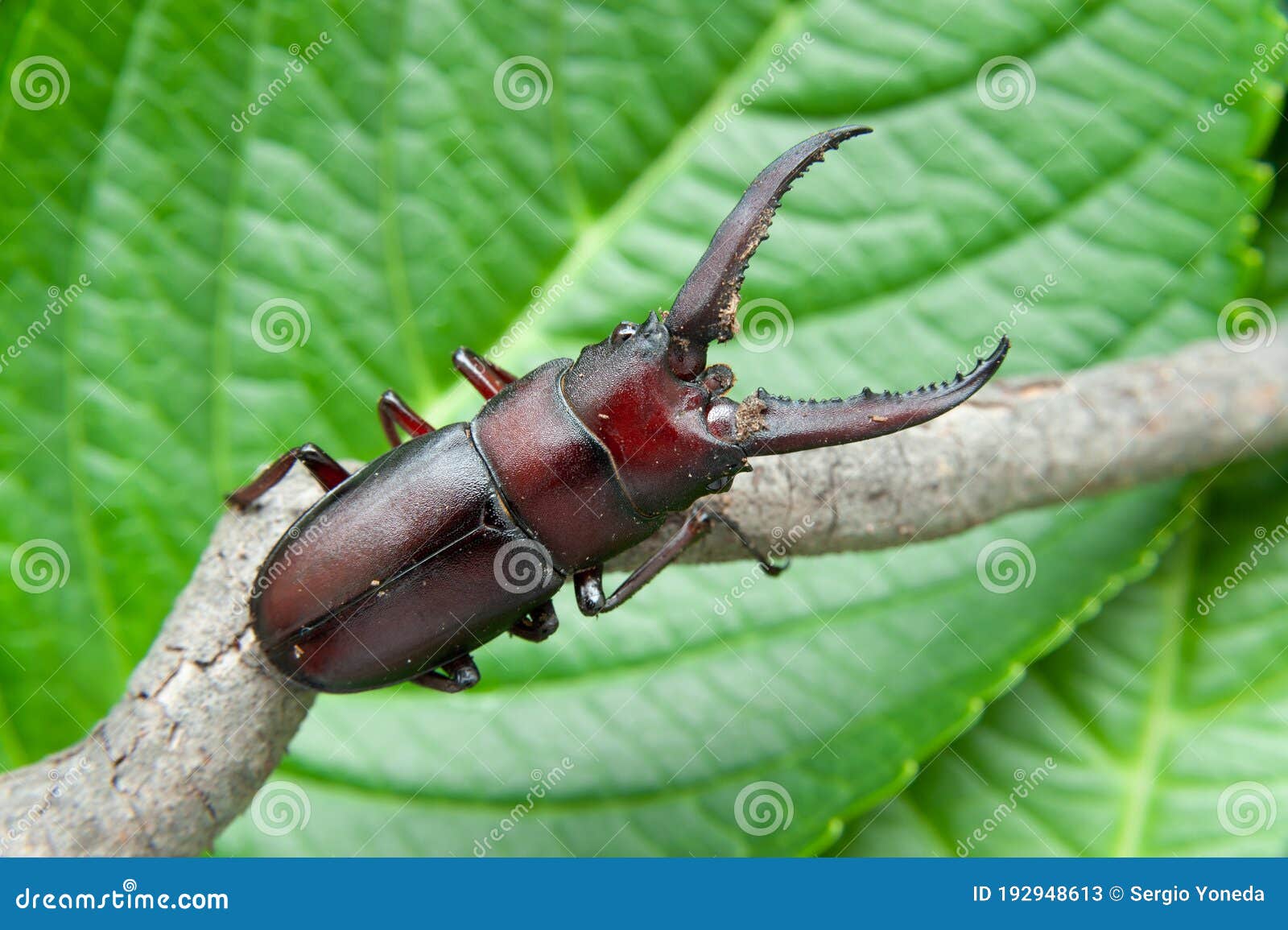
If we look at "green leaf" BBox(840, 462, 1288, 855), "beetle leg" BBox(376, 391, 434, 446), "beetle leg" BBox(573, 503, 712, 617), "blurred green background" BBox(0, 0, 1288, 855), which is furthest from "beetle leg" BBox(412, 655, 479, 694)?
"green leaf" BBox(840, 462, 1288, 855)

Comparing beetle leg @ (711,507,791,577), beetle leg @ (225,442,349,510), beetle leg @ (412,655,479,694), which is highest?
beetle leg @ (711,507,791,577)

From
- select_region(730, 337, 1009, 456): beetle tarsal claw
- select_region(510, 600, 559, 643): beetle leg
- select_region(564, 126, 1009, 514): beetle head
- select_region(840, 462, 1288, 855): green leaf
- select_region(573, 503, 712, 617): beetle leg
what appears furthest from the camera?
select_region(840, 462, 1288, 855): green leaf

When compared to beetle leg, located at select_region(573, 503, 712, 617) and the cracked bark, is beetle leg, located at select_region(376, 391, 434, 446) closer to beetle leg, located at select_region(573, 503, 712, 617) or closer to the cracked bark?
the cracked bark

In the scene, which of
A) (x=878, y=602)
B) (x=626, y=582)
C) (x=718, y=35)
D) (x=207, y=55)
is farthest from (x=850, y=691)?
(x=207, y=55)

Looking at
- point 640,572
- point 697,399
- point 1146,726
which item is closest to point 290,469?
point 640,572

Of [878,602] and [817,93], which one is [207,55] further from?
[878,602]

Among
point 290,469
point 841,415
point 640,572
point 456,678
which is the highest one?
point 841,415

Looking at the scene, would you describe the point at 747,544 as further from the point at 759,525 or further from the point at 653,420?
the point at 653,420
